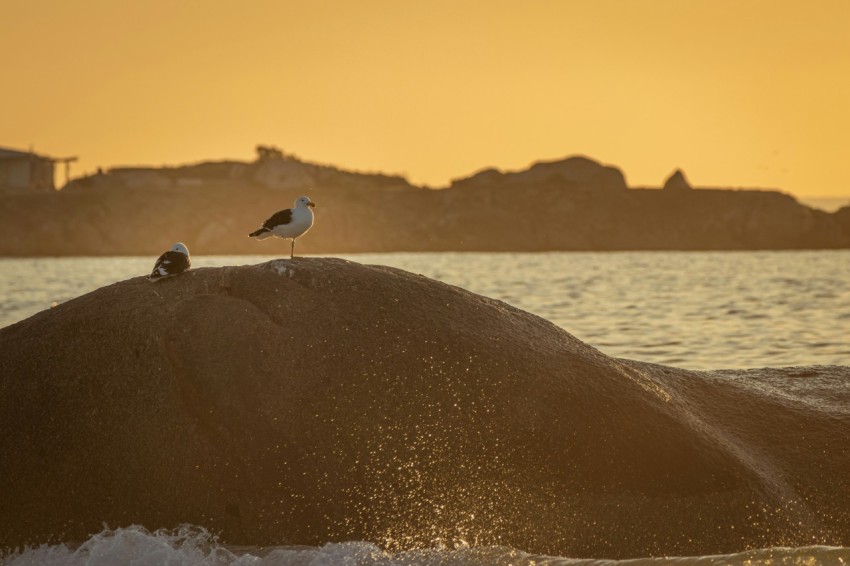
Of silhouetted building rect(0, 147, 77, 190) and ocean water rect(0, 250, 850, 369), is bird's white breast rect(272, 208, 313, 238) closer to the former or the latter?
ocean water rect(0, 250, 850, 369)

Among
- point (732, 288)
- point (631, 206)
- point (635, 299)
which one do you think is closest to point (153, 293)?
point (635, 299)

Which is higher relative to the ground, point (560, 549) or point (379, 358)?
point (379, 358)

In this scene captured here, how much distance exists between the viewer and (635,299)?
130ft

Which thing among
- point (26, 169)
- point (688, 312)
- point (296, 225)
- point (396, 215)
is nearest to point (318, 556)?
A: point (296, 225)

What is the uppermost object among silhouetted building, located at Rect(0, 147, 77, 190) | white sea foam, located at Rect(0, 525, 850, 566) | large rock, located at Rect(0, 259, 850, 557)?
silhouetted building, located at Rect(0, 147, 77, 190)

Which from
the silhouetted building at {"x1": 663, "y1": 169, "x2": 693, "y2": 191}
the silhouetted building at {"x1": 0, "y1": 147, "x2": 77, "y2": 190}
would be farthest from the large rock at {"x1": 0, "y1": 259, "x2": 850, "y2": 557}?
the silhouetted building at {"x1": 663, "y1": 169, "x2": 693, "y2": 191}

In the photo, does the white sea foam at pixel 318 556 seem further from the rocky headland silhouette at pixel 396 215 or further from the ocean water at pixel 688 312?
the rocky headland silhouette at pixel 396 215

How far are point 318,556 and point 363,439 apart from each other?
3.02ft

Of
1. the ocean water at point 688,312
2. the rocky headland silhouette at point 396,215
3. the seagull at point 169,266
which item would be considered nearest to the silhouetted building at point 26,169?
the rocky headland silhouette at point 396,215

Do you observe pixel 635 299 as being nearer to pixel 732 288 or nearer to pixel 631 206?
pixel 732 288

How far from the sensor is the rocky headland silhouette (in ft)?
513

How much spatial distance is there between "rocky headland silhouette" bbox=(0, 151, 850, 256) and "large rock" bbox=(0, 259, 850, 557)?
14100 cm

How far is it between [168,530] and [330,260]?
268 cm

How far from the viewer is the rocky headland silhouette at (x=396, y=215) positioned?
156375 millimetres
